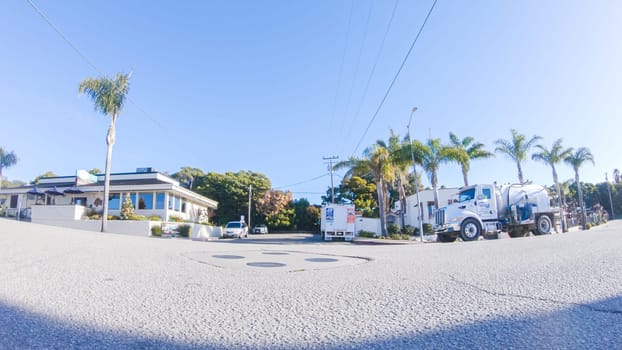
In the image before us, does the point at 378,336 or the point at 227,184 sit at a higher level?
the point at 227,184

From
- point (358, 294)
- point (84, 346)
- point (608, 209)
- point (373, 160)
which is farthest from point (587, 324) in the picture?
point (608, 209)

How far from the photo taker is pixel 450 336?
9.91ft

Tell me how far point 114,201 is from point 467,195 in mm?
29805

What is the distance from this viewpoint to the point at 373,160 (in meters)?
29.0

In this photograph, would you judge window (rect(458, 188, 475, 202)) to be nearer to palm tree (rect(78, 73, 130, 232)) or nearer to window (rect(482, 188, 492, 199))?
window (rect(482, 188, 492, 199))

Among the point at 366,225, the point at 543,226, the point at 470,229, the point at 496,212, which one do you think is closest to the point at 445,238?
the point at 470,229

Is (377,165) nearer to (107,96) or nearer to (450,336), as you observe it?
(107,96)

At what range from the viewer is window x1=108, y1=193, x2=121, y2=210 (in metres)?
31.3

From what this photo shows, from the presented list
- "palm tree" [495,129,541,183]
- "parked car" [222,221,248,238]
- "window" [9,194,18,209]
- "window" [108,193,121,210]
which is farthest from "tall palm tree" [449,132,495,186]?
"window" [9,194,18,209]

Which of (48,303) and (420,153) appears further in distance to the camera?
(420,153)

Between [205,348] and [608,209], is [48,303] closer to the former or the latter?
[205,348]

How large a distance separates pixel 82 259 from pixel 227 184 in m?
45.4

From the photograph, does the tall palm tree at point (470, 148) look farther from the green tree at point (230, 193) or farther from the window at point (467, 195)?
the green tree at point (230, 193)

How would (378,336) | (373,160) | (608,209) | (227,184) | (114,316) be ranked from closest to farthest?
(378,336), (114,316), (373,160), (227,184), (608,209)
